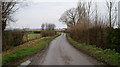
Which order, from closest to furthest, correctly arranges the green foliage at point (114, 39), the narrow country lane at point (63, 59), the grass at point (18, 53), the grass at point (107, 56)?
the grass at point (107, 56), the narrow country lane at point (63, 59), the grass at point (18, 53), the green foliage at point (114, 39)

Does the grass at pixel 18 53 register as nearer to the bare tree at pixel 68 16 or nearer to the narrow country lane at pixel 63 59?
the narrow country lane at pixel 63 59

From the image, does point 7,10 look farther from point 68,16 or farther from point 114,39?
point 68,16

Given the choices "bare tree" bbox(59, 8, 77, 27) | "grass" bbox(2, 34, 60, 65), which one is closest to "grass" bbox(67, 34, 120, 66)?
"grass" bbox(2, 34, 60, 65)

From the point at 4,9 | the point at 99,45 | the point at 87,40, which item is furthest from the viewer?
the point at 87,40

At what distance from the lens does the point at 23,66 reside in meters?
6.84

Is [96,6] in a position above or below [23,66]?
above

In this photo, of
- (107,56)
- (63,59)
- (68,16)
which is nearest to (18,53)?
(63,59)

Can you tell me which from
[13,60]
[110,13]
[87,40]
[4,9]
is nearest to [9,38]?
[4,9]

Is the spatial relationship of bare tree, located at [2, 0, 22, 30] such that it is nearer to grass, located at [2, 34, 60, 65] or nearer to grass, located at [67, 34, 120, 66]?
grass, located at [2, 34, 60, 65]

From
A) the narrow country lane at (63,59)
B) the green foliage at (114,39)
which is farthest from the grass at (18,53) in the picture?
the green foliage at (114,39)

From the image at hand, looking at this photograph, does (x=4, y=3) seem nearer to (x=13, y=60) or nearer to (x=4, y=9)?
(x=4, y=9)

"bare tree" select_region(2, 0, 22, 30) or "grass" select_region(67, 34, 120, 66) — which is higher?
"bare tree" select_region(2, 0, 22, 30)

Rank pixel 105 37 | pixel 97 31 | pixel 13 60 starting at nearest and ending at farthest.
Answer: pixel 13 60
pixel 105 37
pixel 97 31

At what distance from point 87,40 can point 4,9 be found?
12447 millimetres
